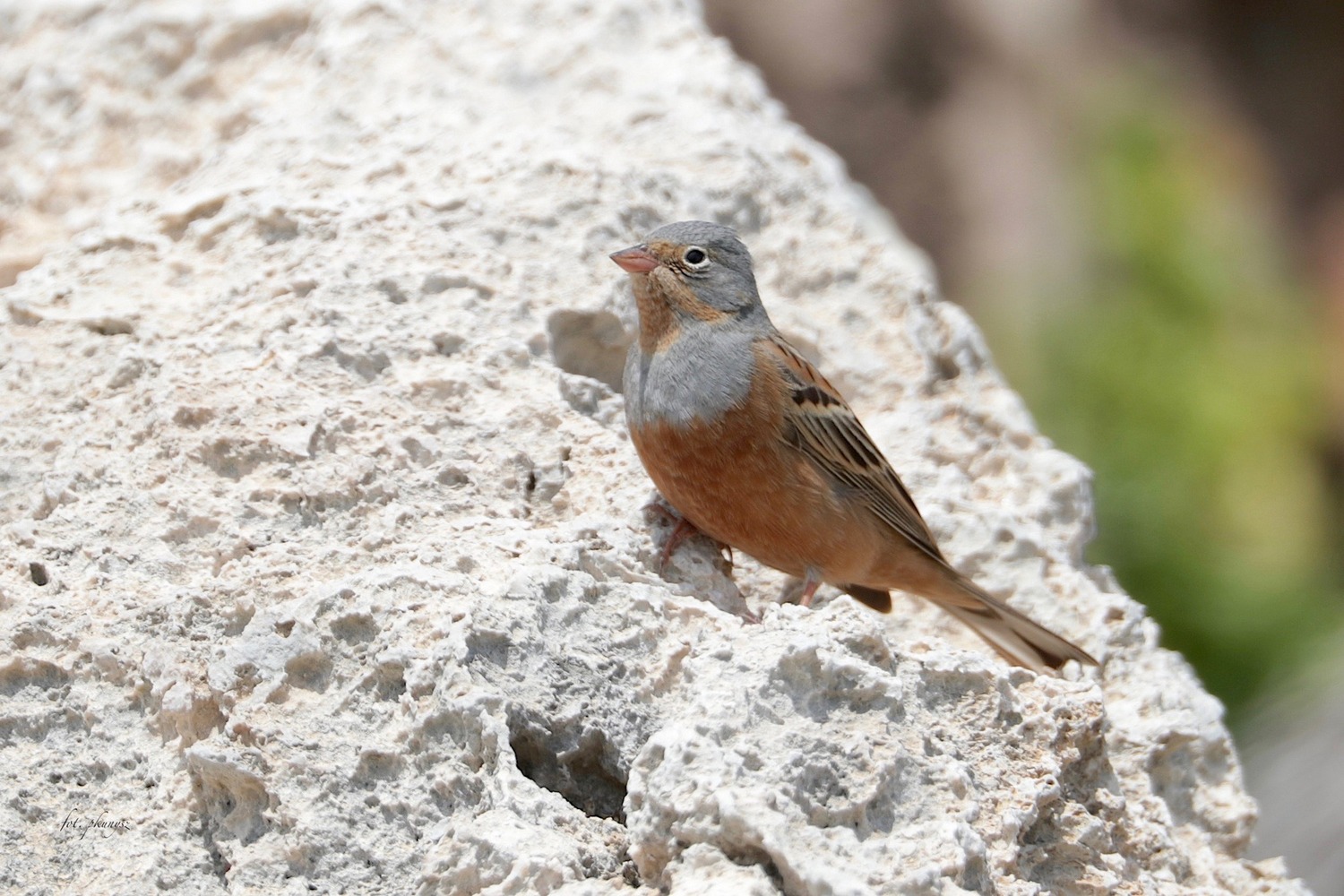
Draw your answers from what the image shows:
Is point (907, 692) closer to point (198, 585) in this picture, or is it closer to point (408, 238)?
point (198, 585)

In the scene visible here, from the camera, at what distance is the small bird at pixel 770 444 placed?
3.89 m

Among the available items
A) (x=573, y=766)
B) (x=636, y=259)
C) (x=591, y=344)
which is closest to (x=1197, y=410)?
(x=591, y=344)

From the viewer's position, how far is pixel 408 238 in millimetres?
3967

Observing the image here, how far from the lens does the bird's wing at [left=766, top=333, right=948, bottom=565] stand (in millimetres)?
4129

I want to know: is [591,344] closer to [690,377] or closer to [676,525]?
[690,377]

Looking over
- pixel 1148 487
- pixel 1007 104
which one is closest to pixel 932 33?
pixel 1007 104

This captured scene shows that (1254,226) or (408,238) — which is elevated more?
(1254,226)

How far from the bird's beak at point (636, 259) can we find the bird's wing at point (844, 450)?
18.4 inches

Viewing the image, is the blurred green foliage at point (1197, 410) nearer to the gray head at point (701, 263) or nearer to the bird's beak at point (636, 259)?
the gray head at point (701, 263)

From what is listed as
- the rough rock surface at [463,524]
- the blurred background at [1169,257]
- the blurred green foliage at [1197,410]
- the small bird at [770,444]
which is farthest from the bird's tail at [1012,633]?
the blurred background at [1169,257]

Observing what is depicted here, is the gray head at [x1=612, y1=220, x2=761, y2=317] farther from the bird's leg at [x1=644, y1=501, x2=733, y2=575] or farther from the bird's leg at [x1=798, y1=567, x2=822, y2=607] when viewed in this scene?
the bird's leg at [x1=798, y1=567, x2=822, y2=607]

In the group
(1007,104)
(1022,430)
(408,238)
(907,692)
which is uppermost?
(1007,104)

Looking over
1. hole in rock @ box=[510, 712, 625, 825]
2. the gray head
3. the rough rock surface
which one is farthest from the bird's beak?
hole in rock @ box=[510, 712, 625, 825]

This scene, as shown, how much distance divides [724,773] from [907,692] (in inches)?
20.6
